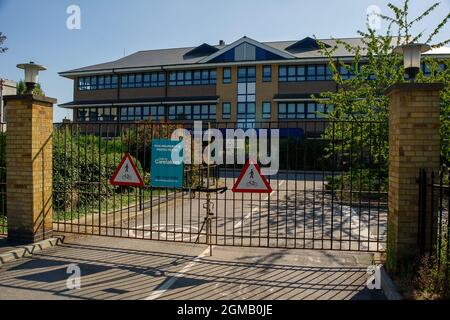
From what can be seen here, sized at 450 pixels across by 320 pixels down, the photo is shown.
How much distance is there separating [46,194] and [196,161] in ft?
29.1

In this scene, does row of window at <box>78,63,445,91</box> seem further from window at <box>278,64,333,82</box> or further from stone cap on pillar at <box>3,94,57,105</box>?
stone cap on pillar at <box>3,94,57,105</box>

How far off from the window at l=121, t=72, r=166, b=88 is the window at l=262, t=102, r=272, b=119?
10.1 meters

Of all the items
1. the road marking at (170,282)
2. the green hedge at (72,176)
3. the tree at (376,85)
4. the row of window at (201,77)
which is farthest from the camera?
the row of window at (201,77)

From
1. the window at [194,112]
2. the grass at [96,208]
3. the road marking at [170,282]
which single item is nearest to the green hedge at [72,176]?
the grass at [96,208]

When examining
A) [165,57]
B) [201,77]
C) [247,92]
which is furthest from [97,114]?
[247,92]

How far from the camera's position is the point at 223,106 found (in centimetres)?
3544

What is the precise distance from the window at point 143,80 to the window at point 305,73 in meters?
11.6

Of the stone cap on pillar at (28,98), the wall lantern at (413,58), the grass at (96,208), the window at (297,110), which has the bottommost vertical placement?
the grass at (96,208)

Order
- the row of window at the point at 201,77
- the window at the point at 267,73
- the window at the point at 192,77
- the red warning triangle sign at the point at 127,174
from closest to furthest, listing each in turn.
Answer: the red warning triangle sign at the point at 127,174
the row of window at the point at 201,77
the window at the point at 267,73
the window at the point at 192,77

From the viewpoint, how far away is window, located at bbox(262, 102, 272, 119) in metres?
34.2

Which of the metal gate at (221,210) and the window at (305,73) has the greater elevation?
the window at (305,73)

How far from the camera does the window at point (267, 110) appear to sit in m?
34.2

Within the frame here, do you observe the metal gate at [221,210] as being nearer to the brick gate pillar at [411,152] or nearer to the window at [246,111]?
the brick gate pillar at [411,152]
